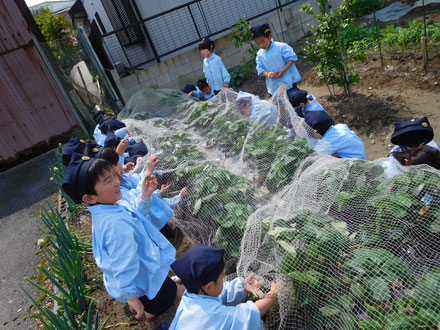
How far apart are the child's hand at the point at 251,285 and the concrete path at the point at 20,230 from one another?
8.44 feet

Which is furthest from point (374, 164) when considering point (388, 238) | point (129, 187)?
point (129, 187)

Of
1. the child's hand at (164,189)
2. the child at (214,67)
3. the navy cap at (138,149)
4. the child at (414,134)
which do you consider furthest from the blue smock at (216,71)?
the child at (414,134)

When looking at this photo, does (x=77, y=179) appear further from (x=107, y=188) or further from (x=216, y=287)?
(x=216, y=287)

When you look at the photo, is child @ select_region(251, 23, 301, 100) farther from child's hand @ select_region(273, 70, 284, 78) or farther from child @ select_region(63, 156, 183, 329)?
child @ select_region(63, 156, 183, 329)

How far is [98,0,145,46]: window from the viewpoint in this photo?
9758 millimetres

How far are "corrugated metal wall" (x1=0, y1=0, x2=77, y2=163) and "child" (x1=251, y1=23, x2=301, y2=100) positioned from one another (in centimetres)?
547

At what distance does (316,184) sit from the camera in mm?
2191

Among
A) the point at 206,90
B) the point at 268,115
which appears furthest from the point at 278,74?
the point at 206,90

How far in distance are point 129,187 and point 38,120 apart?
6.17m

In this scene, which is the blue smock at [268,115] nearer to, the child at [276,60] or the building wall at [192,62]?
the child at [276,60]

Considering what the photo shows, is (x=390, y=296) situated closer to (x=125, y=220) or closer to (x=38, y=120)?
(x=125, y=220)

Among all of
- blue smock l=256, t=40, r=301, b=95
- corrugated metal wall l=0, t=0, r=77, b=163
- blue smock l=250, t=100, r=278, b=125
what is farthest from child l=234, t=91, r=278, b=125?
corrugated metal wall l=0, t=0, r=77, b=163

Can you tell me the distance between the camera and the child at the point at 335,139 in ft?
10.6

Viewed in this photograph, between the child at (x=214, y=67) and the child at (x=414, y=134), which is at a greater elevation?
the child at (x=214, y=67)
